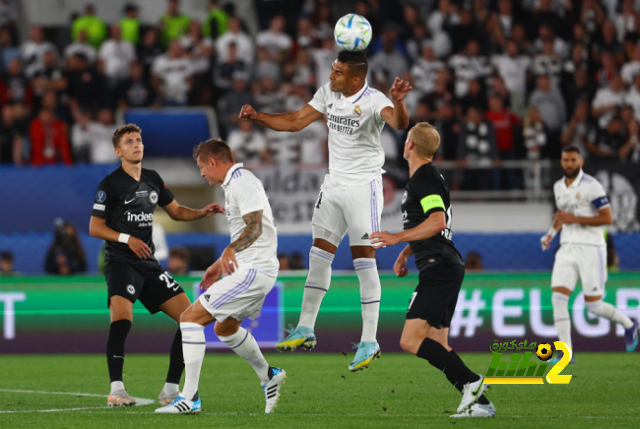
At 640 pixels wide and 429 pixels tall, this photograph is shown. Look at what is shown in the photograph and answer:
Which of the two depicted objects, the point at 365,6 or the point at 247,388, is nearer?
the point at 247,388

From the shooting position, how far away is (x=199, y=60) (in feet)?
59.5

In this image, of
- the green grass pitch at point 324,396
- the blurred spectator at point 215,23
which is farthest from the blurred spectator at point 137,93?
the green grass pitch at point 324,396

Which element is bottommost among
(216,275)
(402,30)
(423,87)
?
(216,275)

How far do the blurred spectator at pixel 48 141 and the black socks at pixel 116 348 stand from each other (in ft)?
28.6

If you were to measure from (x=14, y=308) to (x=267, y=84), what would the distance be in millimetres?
6364

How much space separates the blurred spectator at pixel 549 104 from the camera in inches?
690

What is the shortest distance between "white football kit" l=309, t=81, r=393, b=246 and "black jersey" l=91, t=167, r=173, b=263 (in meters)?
1.53

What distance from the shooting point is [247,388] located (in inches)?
372

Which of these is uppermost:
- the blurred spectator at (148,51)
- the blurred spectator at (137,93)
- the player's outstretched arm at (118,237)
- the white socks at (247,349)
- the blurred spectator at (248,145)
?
the blurred spectator at (148,51)

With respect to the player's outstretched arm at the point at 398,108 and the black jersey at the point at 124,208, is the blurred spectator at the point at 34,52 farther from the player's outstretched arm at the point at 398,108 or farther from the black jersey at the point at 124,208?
the player's outstretched arm at the point at 398,108

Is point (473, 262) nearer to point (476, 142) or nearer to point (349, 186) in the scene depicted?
point (476, 142)

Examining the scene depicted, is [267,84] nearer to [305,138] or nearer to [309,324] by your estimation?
[305,138]

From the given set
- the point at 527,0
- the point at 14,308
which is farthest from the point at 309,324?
the point at 527,0

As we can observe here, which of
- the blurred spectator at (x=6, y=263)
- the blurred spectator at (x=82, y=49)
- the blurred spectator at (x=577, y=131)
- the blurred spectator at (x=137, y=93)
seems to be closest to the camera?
the blurred spectator at (x=6, y=263)
